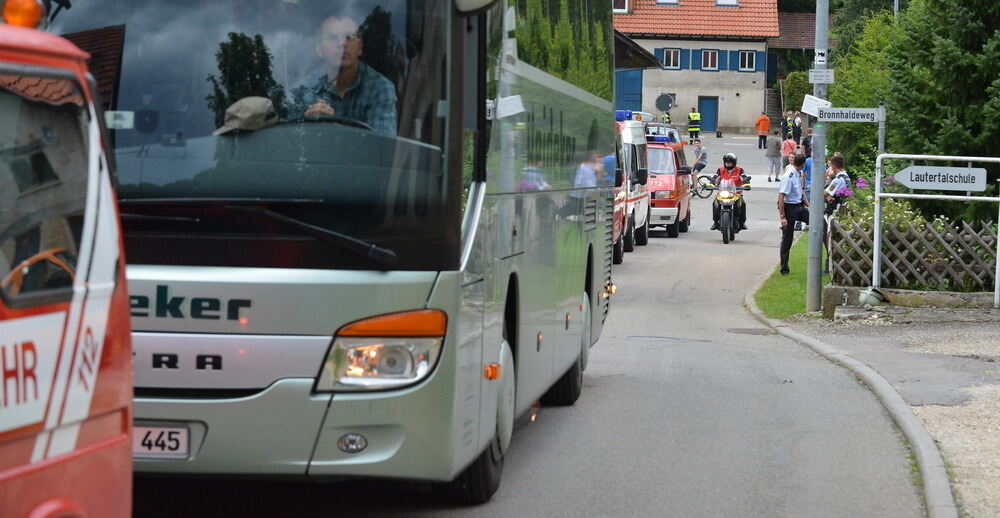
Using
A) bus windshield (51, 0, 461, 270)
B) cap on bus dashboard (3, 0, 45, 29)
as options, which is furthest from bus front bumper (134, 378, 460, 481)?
cap on bus dashboard (3, 0, 45, 29)

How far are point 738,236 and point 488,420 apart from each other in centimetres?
2932

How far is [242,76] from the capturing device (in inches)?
241

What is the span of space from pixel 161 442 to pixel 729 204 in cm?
2725

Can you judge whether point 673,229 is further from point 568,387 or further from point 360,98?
point 360,98

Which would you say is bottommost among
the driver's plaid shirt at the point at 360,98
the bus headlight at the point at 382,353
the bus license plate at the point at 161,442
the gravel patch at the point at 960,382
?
the gravel patch at the point at 960,382

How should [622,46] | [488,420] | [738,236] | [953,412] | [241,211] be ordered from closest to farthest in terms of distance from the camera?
[241,211] < [488,420] < [953,412] < [622,46] < [738,236]

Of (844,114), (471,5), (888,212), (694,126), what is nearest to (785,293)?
(888,212)

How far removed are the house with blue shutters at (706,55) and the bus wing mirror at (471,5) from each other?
77576mm

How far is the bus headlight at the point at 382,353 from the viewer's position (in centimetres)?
606

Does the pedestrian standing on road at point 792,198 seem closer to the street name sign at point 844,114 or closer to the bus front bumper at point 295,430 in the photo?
the street name sign at point 844,114

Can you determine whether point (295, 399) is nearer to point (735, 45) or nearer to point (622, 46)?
point (622, 46)

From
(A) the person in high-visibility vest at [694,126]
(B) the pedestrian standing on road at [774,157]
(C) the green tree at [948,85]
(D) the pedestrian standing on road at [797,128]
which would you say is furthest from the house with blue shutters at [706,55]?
(C) the green tree at [948,85]

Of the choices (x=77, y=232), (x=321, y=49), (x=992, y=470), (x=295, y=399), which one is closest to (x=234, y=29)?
(x=321, y=49)

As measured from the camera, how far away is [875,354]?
48.1ft
